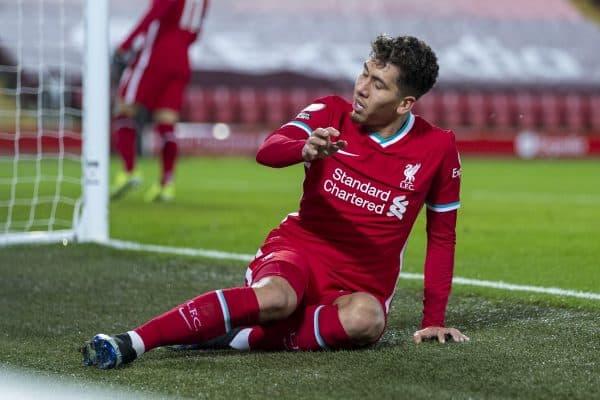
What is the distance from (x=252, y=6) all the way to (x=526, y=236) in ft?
56.0

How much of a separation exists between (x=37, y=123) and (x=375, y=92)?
14213mm

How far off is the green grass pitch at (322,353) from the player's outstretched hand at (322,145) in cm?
63

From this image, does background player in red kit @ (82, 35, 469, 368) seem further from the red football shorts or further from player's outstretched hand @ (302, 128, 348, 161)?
the red football shorts

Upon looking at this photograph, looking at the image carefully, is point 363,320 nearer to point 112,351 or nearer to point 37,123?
point 112,351

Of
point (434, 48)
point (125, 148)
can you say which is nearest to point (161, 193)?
point (125, 148)

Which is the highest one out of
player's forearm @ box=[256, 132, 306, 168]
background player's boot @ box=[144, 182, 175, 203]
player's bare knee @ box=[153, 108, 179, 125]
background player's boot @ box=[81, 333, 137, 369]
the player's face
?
the player's face

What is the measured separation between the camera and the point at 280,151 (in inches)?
130

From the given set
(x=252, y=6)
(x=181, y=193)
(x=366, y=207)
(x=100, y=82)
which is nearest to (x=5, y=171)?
(x=181, y=193)

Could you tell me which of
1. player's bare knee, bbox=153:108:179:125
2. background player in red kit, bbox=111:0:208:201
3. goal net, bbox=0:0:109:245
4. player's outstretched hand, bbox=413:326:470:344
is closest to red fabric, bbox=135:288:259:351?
player's outstretched hand, bbox=413:326:470:344

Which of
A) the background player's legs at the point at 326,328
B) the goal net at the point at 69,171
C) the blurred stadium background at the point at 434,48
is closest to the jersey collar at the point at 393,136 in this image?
the background player's legs at the point at 326,328

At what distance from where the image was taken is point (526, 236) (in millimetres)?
6902

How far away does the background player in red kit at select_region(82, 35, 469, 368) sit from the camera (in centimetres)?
346

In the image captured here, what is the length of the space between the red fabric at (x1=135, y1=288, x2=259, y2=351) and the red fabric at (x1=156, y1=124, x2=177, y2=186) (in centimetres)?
606

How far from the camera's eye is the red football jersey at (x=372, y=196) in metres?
3.63
